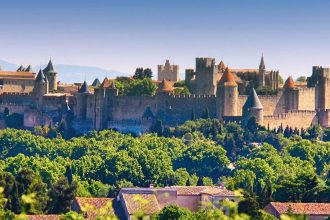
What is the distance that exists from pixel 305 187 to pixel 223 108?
2989cm

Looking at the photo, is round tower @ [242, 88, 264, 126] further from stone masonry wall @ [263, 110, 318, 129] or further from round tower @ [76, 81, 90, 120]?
round tower @ [76, 81, 90, 120]

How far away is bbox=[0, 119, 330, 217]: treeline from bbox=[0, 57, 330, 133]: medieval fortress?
170cm

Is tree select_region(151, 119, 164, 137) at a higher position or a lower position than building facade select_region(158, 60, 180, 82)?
lower

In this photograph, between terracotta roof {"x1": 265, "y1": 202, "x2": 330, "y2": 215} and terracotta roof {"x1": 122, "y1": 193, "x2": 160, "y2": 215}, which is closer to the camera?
terracotta roof {"x1": 122, "y1": 193, "x2": 160, "y2": 215}

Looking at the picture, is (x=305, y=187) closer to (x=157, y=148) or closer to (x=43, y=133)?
(x=157, y=148)

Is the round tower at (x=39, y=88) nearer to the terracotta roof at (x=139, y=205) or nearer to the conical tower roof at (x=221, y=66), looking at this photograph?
the conical tower roof at (x=221, y=66)

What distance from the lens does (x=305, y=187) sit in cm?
5384

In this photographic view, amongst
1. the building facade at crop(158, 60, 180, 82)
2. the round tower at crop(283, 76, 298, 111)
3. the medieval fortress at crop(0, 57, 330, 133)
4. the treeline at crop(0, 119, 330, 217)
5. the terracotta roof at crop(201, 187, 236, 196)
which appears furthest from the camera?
the building facade at crop(158, 60, 180, 82)

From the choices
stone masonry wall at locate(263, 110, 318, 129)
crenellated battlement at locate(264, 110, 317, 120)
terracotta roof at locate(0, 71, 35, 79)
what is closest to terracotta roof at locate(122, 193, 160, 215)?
stone masonry wall at locate(263, 110, 318, 129)

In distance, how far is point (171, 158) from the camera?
78.0 metres

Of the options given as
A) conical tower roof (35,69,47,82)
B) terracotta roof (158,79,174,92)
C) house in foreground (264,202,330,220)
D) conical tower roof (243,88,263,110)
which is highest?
conical tower roof (35,69,47,82)

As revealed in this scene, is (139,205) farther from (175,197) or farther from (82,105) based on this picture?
(82,105)

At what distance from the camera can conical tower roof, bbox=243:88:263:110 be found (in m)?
82.2

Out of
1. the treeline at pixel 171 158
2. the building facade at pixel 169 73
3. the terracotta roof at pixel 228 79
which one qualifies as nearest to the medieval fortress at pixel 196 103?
the terracotta roof at pixel 228 79
